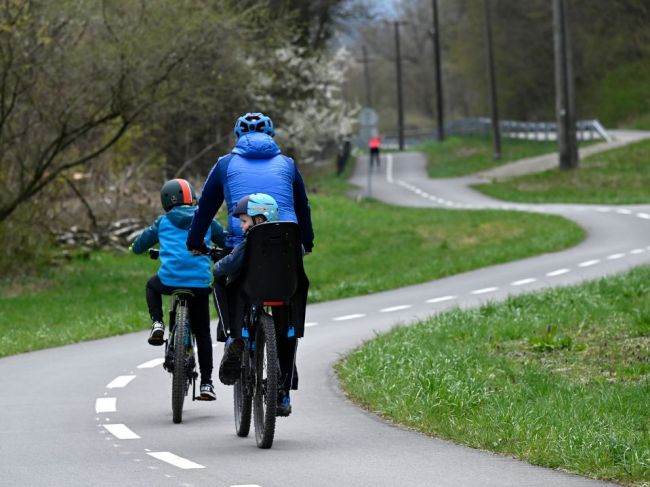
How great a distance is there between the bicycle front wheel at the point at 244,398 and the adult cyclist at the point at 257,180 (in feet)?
0.52

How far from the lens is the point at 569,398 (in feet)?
34.9

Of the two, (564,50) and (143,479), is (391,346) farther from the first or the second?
(564,50)

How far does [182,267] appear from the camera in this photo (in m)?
11.0

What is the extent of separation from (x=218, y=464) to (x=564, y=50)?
4497 cm

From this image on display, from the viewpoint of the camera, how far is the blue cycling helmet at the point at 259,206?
29.9 feet

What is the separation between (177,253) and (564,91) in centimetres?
4225

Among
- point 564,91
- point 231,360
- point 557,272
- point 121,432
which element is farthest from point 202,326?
point 564,91

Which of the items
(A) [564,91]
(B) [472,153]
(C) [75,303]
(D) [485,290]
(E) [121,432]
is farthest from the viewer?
(B) [472,153]

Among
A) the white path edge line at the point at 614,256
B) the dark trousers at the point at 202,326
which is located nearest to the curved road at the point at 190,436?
the dark trousers at the point at 202,326

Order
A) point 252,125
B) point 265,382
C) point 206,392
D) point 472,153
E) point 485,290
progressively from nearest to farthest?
point 265,382, point 252,125, point 206,392, point 485,290, point 472,153

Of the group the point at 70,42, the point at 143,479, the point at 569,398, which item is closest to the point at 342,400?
the point at 569,398

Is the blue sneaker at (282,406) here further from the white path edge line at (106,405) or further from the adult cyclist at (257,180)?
the white path edge line at (106,405)

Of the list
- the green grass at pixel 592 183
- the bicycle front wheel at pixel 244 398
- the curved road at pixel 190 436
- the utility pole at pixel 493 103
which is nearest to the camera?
the curved road at pixel 190 436

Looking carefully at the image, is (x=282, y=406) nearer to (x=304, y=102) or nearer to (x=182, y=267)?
(x=182, y=267)
